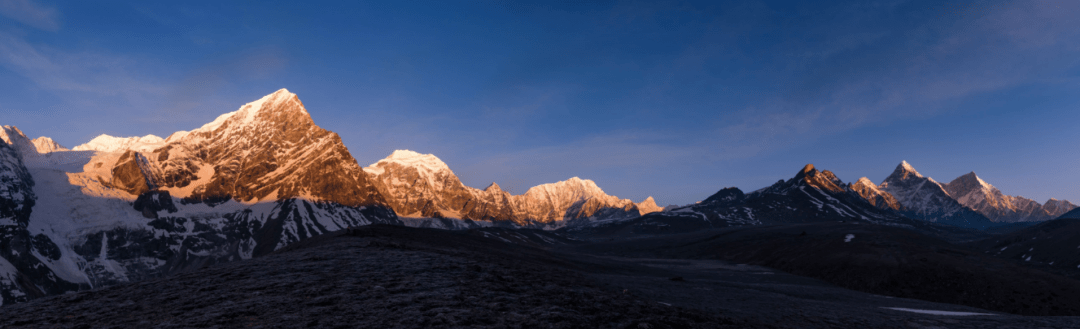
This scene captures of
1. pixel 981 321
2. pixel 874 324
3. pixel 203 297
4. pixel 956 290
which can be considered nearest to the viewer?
pixel 203 297

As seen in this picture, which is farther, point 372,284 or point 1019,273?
point 1019,273

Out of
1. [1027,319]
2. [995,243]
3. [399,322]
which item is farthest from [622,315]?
[995,243]

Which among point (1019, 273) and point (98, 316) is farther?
point (1019, 273)

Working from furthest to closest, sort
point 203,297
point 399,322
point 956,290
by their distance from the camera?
point 956,290
point 203,297
point 399,322

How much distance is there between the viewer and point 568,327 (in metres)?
8.59

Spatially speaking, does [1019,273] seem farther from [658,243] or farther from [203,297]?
[658,243]

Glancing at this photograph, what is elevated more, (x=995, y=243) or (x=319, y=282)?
(x=995, y=243)

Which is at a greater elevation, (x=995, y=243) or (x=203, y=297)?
(x=995, y=243)

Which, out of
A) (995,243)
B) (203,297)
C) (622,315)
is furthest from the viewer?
(995,243)

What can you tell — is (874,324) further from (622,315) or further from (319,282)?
(319,282)

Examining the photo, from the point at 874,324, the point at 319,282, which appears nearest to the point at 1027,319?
the point at 874,324

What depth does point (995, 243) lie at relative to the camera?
14175 cm

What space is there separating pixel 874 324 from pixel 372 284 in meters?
15.0

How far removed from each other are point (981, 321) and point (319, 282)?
69.0ft
